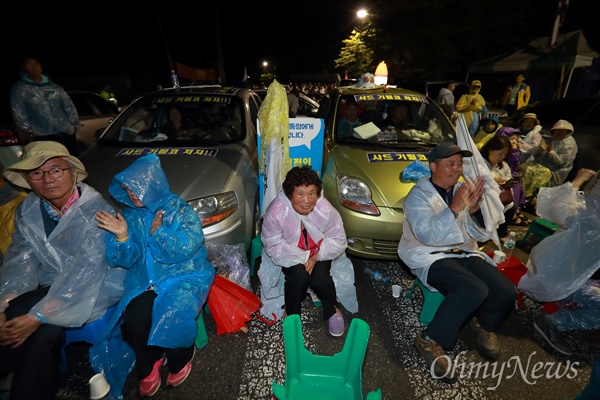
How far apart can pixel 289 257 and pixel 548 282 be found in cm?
210

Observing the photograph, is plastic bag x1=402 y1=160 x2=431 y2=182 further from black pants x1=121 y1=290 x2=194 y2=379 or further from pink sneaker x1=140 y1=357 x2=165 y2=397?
pink sneaker x1=140 y1=357 x2=165 y2=397

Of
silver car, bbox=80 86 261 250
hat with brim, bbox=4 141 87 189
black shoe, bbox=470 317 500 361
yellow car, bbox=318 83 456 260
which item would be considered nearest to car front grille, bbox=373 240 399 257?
yellow car, bbox=318 83 456 260

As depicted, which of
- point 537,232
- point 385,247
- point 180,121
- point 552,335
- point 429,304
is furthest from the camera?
point 180,121

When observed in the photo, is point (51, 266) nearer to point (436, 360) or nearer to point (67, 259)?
point (67, 259)

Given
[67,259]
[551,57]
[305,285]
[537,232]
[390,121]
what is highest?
[551,57]

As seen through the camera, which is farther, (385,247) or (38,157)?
(385,247)

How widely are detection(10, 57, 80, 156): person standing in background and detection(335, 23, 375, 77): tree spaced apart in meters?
19.0

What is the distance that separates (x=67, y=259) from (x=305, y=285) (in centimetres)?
165

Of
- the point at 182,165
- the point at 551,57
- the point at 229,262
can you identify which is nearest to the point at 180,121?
the point at 182,165

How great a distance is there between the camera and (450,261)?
2416mm

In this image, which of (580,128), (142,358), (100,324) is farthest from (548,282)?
(580,128)

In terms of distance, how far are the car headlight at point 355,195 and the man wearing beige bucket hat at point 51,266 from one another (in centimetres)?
202

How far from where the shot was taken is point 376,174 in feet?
10.3

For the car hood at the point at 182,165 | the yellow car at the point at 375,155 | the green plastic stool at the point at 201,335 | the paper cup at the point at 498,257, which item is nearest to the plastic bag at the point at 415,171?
the yellow car at the point at 375,155
